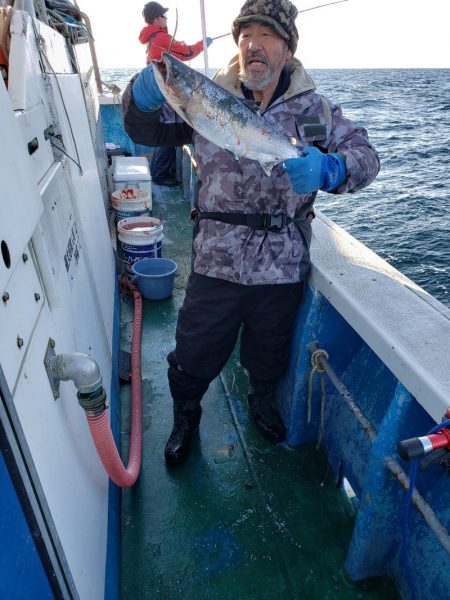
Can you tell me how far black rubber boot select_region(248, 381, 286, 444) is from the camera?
111 inches

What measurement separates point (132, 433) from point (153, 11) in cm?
745

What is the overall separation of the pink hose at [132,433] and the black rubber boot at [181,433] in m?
0.21

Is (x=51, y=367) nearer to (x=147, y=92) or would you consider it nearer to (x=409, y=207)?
(x=147, y=92)

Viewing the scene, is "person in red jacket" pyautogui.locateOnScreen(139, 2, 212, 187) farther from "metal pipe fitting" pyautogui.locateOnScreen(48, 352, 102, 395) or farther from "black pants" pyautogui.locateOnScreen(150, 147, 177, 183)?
"metal pipe fitting" pyautogui.locateOnScreen(48, 352, 102, 395)

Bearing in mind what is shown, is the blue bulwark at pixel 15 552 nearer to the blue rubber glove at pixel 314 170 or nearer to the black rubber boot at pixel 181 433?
the black rubber boot at pixel 181 433

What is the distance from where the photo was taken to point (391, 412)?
176 cm

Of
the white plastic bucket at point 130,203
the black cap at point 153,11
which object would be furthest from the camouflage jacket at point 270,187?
the black cap at point 153,11

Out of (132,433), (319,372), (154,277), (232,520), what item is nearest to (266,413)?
(319,372)

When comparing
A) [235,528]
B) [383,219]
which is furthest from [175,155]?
[235,528]

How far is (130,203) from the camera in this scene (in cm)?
512

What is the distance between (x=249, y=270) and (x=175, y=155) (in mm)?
6165

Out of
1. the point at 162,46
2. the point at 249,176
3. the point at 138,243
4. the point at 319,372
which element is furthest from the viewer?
the point at 162,46

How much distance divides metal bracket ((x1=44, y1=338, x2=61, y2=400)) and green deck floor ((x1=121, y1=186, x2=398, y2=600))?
1187 millimetres

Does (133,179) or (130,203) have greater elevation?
(133,179)
